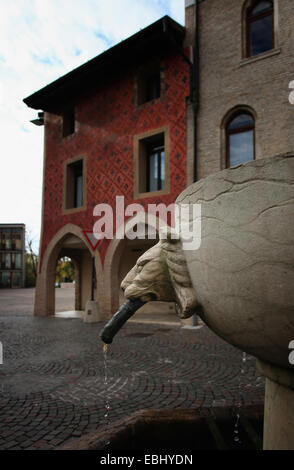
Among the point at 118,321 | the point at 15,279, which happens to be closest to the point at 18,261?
the point at 15,279

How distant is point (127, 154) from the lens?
30.9 feet

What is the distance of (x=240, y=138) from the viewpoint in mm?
7766

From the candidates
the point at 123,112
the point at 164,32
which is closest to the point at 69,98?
the point at 123,112

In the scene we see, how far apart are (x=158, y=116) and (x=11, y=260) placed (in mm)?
30956

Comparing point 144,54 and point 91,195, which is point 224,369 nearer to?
point 91,195

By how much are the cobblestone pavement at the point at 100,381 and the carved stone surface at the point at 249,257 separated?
1976mm

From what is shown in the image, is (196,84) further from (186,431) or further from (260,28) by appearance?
(186,431)

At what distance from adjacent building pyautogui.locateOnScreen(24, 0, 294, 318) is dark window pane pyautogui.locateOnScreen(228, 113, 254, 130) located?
2 cm

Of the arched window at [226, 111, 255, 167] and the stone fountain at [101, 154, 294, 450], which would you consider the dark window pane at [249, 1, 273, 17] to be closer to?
the arched window at [226, 111, 255, 167]

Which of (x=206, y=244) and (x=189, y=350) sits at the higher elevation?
(x=206, y=244)

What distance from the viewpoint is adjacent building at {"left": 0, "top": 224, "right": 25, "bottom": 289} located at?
34.8m

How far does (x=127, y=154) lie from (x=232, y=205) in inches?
335

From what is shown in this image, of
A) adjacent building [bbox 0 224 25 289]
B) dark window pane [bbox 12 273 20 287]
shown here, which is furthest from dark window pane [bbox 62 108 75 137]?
dark window pane [bbox 12 273 20 287]

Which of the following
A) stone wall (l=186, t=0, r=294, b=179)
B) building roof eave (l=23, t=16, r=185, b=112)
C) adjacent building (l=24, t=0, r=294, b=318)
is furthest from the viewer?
building roof eave (l=23, t=16, r=185, b=112)
